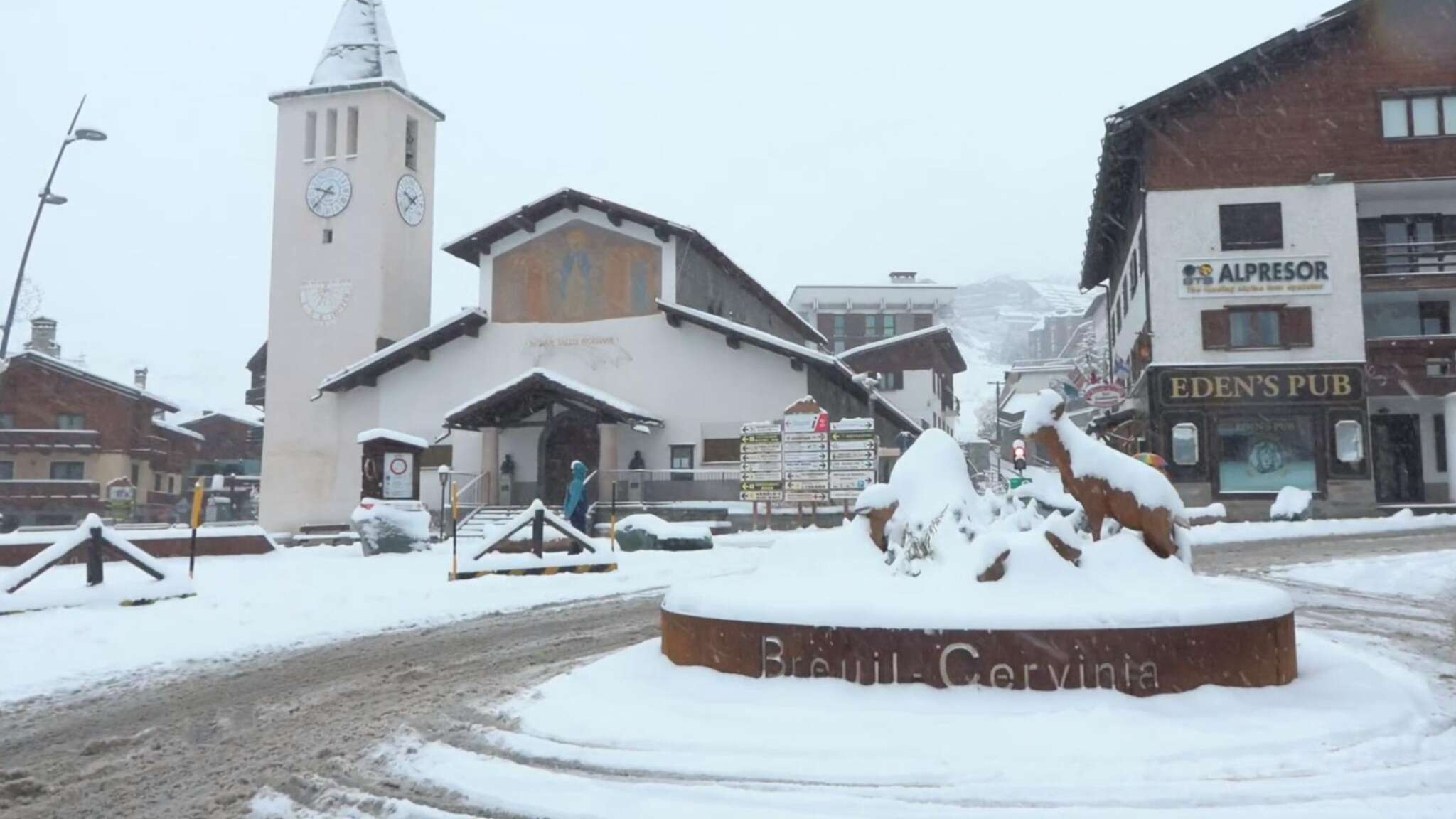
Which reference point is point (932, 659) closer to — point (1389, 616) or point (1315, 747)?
point (1315, 747)

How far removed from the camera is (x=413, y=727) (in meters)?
6.23

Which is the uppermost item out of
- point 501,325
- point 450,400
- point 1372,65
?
point 1372,65

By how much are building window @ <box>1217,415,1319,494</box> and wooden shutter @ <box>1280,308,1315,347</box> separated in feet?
6.46

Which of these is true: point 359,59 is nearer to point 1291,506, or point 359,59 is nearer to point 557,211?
point 557,211

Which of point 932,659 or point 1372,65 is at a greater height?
point 1372,65

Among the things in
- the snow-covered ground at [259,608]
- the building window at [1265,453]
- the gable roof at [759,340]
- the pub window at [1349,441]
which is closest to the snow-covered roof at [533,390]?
the gable roof at [759,340]

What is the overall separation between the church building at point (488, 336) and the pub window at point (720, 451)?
5cm

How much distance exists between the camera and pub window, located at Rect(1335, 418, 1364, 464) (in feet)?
90.9

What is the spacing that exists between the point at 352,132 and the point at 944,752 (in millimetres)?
38136

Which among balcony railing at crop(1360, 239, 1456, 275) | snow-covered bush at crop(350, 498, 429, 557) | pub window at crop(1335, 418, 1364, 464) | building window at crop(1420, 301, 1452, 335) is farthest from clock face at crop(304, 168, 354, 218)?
building window at crop(1420, 301, 1452, 335)

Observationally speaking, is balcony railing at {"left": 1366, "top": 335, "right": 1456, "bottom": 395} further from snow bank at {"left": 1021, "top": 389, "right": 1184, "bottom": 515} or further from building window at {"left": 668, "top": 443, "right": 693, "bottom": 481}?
snow bank at {"left": 1021, "top": 389, "right": 1184, "bottom": 515}

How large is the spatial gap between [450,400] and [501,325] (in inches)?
111

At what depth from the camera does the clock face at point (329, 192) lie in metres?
37.7

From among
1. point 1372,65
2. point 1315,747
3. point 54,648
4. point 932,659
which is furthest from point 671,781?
point 1372,65
